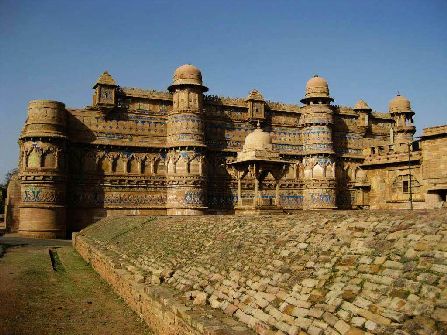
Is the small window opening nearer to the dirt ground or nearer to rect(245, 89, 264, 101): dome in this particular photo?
rect(245, 89, 264, 101): dome

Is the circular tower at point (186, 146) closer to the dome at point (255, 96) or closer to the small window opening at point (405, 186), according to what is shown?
the dome at point (255, 96)

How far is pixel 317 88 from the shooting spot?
35906mm

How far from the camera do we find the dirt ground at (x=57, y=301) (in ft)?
31.3

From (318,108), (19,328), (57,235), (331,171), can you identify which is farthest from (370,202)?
(19,328)

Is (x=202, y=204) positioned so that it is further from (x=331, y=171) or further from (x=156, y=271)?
(x=156, y=271)

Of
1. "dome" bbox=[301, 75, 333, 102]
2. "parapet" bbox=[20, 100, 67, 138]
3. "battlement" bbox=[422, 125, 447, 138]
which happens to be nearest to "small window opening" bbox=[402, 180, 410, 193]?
"battlement" bbox=[422, 125, 447, 138]

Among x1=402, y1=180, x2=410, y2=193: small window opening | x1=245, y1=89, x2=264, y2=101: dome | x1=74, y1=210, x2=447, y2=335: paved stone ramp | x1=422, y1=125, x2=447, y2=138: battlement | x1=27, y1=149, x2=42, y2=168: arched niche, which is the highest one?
x1=245, y1=89, x2=264, y2=101: dome

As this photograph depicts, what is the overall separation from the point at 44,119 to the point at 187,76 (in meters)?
9.86

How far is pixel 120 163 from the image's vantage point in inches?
1188

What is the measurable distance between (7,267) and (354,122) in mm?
30215

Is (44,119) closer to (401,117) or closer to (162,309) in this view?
(162,309)

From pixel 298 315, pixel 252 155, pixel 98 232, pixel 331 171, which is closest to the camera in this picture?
pixel 298 315

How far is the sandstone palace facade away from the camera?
27.0m

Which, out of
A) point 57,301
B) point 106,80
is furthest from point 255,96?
point 57,301
